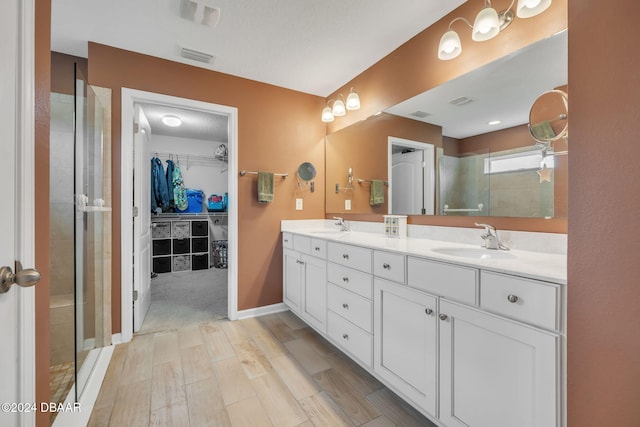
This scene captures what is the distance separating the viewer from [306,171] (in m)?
2.93

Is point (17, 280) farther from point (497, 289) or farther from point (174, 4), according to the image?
point (174, 4)

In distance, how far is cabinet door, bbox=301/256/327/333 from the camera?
6.76ft

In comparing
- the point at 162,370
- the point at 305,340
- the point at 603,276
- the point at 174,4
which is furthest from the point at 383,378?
the point at 174,4

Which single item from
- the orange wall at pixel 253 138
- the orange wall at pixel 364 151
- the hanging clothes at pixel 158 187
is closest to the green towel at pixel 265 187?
the orange wall at pixel 253 138

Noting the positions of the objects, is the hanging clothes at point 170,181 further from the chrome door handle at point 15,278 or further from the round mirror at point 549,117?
the round mirror at point 549,117

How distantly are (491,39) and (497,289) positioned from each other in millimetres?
1457

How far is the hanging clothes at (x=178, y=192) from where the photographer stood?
443 cm

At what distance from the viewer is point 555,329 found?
33.1 inches

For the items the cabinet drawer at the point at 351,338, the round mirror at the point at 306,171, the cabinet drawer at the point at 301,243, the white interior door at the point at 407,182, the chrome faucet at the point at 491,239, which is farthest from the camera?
the round mirror at the point at 306,171

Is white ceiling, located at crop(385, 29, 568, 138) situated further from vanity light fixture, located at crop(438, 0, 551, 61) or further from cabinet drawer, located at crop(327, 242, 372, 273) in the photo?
cabinet drawer, located at crop(327, 242, 372, 273)

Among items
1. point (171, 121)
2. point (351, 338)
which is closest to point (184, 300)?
point (351, 338)

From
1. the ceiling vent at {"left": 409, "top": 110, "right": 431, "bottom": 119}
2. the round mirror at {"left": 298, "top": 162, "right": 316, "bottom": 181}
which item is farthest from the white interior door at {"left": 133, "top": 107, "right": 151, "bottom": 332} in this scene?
the ceiling vent at {"left": 409, "top": 110, "right": 431, "bottom": 119}

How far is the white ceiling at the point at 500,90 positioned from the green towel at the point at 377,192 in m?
0.67

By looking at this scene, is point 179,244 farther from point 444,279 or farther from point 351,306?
point 444,279
